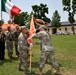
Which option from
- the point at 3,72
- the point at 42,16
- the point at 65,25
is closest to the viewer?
the point at 3,72

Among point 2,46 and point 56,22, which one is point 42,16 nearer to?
point 56,22

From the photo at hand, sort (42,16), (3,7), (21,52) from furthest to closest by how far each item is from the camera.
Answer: (42,16) < (3,7) < (21,52)

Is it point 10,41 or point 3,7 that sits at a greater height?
point 3,7

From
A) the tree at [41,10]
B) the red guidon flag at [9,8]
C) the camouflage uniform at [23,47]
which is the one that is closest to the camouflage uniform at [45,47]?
the camouflage uniform at [23,47]

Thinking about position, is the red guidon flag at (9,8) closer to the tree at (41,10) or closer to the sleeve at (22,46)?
the sleeve at (22,46)

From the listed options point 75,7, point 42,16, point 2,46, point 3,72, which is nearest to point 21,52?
point 3,72

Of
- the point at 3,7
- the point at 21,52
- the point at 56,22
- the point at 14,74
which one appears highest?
the point at 56,22

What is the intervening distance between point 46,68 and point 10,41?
3.84m

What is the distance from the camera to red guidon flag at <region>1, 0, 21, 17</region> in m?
14.2

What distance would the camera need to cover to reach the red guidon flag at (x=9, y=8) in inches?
558

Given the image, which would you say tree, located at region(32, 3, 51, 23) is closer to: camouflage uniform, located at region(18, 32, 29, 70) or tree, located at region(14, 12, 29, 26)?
tree, located at region(14, 12, 29, 26)

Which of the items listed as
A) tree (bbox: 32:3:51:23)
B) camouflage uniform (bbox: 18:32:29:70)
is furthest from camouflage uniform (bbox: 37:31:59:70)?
tree (bbox: 32:3:51:23)

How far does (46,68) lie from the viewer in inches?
419

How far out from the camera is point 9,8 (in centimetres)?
1491
